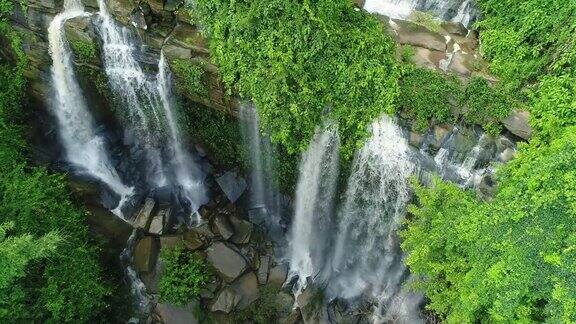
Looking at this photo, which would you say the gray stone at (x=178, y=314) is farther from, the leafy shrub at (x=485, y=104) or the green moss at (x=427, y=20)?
the green moss at (x=427, y=20)

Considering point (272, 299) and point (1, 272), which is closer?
point (1, 272)

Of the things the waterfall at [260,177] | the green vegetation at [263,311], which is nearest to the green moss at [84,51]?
the waterfall at [260,177]

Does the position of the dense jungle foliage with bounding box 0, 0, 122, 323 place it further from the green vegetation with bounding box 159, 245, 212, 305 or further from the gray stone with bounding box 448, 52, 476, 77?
the gray stone with bounding box 448, 52, 476, 77

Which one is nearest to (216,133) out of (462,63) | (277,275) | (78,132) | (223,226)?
(223,226)

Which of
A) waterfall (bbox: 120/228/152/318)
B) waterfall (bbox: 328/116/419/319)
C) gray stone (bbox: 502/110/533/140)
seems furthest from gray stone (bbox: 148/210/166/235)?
gray stone (bbox: 502/110/533/140)

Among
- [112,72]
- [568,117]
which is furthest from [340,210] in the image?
[112,72]

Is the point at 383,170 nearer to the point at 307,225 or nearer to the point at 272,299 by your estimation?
the point at 307,225
